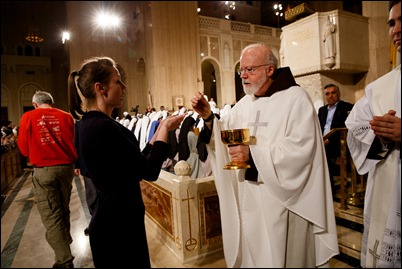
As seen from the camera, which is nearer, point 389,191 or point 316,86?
point 389,191

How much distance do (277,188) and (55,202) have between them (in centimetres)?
201

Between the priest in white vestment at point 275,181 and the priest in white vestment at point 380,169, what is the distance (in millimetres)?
332

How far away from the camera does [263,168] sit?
4.82 feet

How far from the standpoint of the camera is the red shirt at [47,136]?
218 cm

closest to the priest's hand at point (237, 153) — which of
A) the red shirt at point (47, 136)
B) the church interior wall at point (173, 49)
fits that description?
the red shirt at point (47, 136)

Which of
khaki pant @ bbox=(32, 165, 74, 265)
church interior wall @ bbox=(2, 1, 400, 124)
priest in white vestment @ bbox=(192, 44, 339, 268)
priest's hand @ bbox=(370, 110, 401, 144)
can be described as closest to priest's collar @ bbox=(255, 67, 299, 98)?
Answer: priest in white vestment @ bbox=(192, 44, 339, 268)

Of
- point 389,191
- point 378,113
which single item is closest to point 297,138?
point 378,113

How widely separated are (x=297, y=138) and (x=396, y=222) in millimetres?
750

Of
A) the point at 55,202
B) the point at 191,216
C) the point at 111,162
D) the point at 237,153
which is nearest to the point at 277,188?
the point at 237,153

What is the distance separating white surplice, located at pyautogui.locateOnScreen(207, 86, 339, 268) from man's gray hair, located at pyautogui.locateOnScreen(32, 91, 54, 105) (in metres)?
1.19

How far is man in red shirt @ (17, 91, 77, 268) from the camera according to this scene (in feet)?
7.22

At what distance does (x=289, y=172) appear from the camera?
145cm

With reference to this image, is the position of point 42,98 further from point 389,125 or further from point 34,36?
point 389,125

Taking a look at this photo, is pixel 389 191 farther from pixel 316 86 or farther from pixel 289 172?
pixel 316 86
